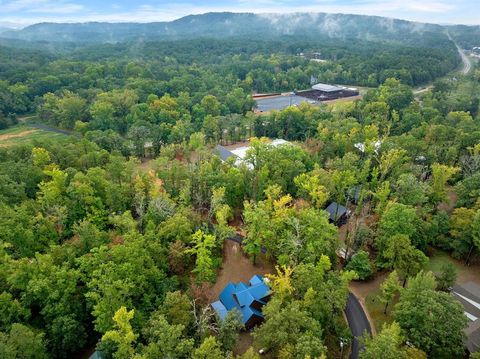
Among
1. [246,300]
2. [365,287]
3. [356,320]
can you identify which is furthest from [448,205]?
[246,300]

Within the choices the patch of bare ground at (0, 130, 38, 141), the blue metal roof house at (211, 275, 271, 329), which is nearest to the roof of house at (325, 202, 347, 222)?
the blue metal roof house at (211, 275, 271, 329)

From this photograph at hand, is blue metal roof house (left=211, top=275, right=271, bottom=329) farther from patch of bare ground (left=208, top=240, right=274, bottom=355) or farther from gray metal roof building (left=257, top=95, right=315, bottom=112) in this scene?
gray metal roof building (left=257, top=95, right=315, bottom=112)

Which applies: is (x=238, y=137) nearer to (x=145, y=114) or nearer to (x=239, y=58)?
(x=145, y=114)

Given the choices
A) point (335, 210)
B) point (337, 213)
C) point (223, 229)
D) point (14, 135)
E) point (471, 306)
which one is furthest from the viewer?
point (14, 135)

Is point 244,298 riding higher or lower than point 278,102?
higher

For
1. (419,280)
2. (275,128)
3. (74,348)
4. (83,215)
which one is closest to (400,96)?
(275,128)

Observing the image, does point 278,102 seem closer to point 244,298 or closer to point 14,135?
point 14,135
